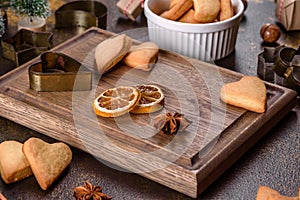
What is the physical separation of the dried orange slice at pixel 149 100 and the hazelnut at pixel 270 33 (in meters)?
0.37

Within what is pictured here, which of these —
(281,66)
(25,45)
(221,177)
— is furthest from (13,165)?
(281,66)

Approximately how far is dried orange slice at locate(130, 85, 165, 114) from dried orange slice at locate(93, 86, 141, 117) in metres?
0.02

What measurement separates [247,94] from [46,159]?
35cm

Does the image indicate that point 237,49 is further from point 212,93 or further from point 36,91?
point 36,91

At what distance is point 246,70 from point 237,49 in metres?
0.09

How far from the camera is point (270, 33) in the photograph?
4.25 feet

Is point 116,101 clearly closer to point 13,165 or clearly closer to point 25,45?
point 13,165

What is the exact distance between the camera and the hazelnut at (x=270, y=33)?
129 centimetres

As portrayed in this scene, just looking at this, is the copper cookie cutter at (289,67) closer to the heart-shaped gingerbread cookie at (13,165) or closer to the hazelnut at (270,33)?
the hazelnut at (270,33)

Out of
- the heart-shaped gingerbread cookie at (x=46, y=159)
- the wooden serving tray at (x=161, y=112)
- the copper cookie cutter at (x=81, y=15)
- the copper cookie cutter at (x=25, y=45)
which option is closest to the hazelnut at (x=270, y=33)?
the wooden serving tray at (x=161, y=112)

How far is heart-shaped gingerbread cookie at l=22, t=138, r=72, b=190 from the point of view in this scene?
904 mm

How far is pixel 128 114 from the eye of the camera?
100 centimetres

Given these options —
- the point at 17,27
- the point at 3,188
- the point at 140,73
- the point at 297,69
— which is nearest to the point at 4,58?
the point at 17,27

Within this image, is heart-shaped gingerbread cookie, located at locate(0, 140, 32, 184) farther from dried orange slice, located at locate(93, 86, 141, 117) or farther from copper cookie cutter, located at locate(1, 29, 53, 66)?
copper cookie cutter, located at locate(1, 29, 53, 66)
